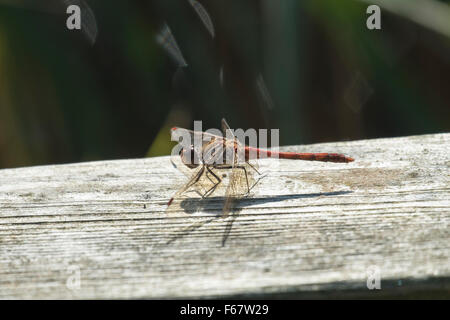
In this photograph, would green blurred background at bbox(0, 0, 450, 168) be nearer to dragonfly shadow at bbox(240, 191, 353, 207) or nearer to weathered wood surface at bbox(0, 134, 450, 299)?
weathered wood surface at bbox(0, 134, 450, 299)

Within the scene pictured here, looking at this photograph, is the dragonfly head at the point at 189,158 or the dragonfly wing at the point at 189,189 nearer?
the dragonfly wing at the point at 189,189

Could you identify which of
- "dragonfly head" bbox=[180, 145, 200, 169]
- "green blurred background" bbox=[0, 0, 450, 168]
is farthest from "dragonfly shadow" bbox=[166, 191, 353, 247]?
"green blurred background" bbox=[0, 0, 450, 168]

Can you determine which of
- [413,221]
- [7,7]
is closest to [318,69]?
[7,7]

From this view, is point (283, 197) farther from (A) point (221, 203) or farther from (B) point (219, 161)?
(B) point (219, 161)

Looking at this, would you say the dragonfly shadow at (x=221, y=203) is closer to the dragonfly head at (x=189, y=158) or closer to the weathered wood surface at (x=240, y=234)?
the weathered wood surface at (x=240, y=234)

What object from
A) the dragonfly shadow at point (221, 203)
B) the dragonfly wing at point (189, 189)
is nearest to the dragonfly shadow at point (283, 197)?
the dragonfly shadow at point (221, 203)
